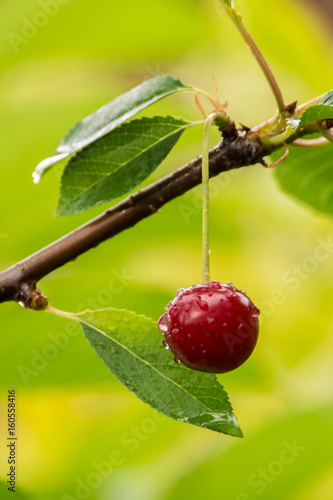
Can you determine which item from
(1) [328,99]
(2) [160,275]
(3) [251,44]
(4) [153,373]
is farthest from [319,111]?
Answer: (2) [160,275]

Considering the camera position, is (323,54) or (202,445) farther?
(323,54)

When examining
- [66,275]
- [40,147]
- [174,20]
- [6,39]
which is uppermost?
[6,39]

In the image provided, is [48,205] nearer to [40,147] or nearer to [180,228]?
[40,147]

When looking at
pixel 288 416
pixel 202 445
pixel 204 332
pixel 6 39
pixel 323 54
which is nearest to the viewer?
pixel 204 332

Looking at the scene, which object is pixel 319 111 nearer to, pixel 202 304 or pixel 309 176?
pixel 202 304

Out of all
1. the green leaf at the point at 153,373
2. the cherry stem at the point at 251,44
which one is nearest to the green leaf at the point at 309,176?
the cherry stem at the point at 251,44

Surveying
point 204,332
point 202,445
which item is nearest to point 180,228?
point 202,445
